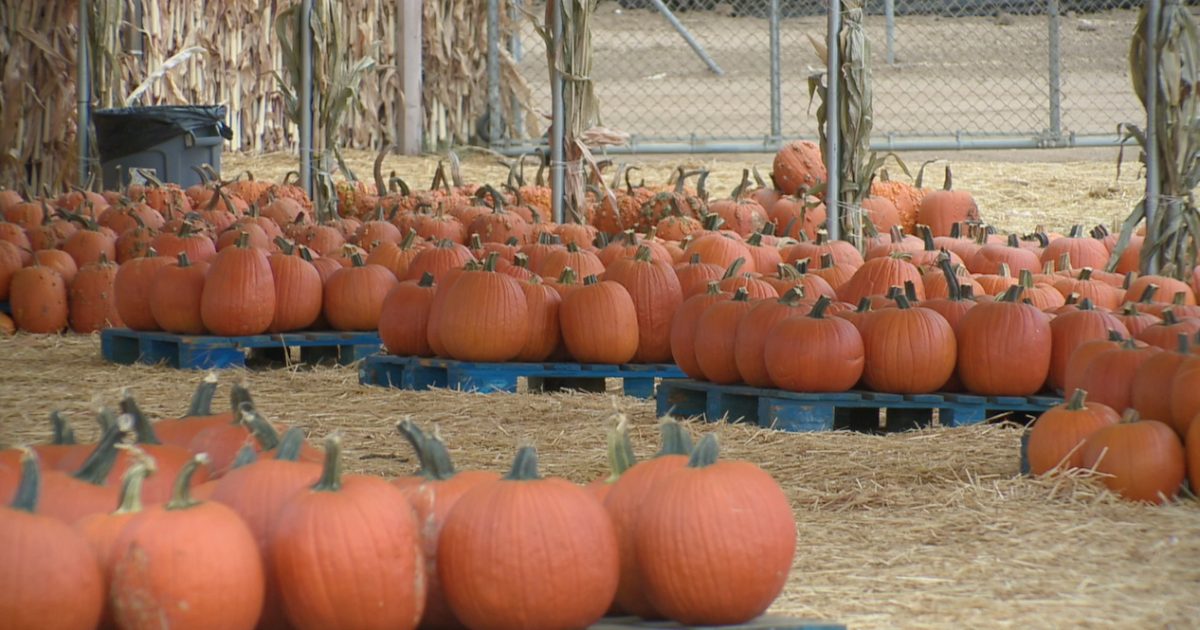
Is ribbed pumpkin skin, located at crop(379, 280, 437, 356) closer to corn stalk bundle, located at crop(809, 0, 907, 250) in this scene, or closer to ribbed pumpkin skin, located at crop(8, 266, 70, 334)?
ribbed pumpkin skin, located at crop(8, 266, 70, 334)

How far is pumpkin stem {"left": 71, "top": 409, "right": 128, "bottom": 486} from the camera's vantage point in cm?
189

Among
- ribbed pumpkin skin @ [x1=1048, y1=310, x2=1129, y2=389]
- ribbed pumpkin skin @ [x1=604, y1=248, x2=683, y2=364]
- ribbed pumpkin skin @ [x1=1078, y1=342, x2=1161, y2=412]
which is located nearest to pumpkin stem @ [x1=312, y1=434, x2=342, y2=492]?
ribbed pumpkin skin @ [x1=1078, y1=342, x2=1161, y2=412]

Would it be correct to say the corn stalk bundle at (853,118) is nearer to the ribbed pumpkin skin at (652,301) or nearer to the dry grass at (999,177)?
the ribbed pumpkin skin at (652,301)

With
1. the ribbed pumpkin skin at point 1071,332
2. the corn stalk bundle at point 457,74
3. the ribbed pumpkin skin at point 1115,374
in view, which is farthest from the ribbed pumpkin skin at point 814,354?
the corn stalk bundle at point 457,74

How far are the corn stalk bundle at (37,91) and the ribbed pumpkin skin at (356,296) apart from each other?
531 centimetres

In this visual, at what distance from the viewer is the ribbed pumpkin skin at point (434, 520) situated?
1929 millimetres

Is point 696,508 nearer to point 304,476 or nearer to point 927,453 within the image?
point 304,476

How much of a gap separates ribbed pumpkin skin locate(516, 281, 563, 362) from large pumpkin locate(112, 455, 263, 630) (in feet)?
9.91

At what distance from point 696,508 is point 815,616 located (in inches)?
21.3

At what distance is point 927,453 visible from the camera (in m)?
3.70

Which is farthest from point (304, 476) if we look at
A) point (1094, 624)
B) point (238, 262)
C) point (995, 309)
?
point (238, 262)

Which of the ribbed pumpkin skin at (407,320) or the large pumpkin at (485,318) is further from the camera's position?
the ribbed pumpkin skin at (407,320)

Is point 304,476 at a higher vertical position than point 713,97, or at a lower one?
lower

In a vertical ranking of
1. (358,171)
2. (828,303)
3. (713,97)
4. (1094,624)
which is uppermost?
(713,97)
